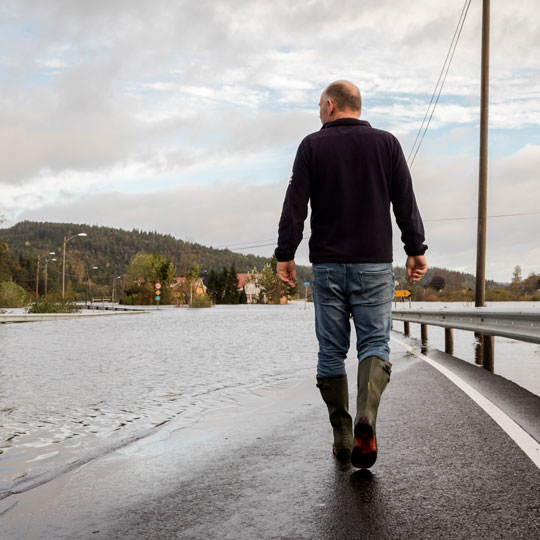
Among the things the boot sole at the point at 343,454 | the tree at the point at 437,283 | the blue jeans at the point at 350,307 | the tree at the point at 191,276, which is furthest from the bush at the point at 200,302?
the blue jeans at the point at 350,307

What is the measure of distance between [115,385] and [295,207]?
17.4 feet

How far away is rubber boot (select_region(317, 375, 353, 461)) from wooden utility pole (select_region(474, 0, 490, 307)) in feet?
49.0

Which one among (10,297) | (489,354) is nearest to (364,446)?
(489,354)

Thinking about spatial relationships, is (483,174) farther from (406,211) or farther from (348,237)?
(348,237)

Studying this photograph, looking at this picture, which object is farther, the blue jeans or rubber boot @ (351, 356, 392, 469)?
the blue jeans

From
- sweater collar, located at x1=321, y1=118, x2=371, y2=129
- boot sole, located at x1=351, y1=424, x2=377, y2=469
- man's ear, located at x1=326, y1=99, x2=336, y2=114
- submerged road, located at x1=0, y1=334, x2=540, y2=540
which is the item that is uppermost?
man's ear, located at x1=326, y1=99, x2=336, y2=114

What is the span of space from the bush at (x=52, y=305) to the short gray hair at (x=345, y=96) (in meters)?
41.9

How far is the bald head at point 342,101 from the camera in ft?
14.0

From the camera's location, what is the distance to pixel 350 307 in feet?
13.3

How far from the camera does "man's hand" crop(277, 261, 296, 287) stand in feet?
13.8

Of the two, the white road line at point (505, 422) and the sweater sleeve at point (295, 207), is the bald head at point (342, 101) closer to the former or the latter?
the sweater sleeve at point (295, 207)

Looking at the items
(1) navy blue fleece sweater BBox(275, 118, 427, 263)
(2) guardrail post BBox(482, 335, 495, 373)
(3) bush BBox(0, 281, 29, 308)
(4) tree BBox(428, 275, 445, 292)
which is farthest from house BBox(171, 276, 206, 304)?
(1) navy blue fleece sweater BBox(275, 118, 427, 263)

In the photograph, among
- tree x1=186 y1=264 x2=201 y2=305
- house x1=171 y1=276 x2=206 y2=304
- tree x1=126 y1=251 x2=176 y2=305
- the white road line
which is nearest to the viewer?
the white road line

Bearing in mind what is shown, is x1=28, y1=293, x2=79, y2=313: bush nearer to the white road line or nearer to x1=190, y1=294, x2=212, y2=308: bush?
the white road line
